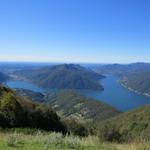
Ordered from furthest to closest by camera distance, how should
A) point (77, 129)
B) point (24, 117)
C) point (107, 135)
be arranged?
point (77, 129), point (24, 117), point (107, 135)

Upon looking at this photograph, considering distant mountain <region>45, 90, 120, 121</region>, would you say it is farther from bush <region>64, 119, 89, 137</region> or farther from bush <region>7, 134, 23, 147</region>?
bush <region>7, 134, 23, 147</region>

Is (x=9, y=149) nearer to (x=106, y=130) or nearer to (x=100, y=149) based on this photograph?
(x=100, y=149)

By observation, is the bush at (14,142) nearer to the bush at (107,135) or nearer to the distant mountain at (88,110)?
the bush at (107,135)

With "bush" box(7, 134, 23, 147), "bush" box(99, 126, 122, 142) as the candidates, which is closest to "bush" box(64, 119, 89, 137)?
"bush" box(99, 126, 122, 142)

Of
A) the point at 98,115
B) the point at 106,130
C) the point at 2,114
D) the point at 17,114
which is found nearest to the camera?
the point at 106,130

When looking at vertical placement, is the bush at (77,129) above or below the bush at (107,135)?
below

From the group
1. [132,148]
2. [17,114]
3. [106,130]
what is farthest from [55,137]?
[17,114]

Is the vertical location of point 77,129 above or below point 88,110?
above

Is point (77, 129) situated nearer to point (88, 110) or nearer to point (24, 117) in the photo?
point (24, 117)

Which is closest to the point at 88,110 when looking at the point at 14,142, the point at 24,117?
the point at 24,117

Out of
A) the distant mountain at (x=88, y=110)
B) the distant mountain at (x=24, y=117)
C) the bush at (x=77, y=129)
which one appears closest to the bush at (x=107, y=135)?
the distant mountain at (x=24, y=117)

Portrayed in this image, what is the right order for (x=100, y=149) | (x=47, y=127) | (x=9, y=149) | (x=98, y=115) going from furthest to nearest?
1. (x=98, y=115)
2. (x=47, y=127)
3. (x=100, y=149)
4. (x=9, y=149)
